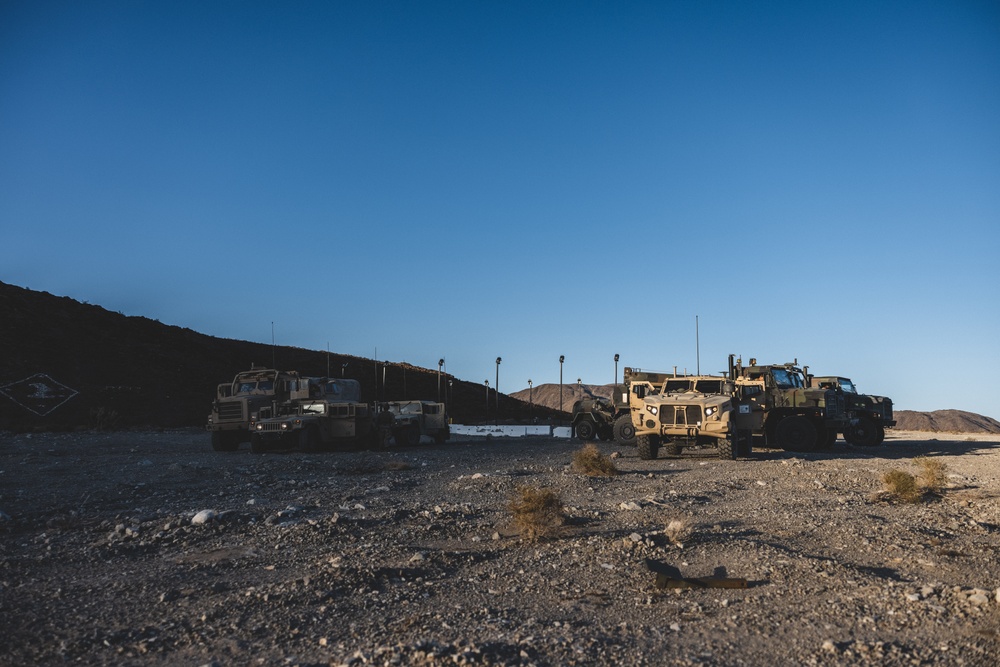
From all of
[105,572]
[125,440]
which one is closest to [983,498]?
[105,572]

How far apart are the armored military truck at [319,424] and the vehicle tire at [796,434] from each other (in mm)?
12361

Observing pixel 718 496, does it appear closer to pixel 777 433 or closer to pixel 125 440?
pixel 777 433

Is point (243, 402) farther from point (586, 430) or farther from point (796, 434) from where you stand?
point (796, 434)

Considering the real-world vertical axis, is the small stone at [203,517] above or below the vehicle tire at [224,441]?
below

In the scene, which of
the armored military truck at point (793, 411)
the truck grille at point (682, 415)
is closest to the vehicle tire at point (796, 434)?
the armored military truck at point (793, 411)

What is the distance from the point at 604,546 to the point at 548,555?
0.62 metres

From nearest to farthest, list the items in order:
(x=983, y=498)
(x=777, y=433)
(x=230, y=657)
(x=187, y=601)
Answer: (x=230, y=657), (x=187, y=601), (x=983, y=498), (x=777, y=433)

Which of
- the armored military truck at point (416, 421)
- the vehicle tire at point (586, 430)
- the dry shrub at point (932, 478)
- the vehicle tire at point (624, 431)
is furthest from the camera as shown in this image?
the vehicle tire at point (586, 430)

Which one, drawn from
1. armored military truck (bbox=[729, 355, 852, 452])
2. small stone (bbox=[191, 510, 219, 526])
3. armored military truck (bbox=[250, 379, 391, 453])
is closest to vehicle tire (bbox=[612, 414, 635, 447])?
armored military truck (bbox=[729, 355, 852, 452])

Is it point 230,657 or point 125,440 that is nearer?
point 230,657

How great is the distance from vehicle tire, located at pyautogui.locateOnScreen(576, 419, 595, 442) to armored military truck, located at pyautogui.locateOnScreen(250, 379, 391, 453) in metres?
7.78

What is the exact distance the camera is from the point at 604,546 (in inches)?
284

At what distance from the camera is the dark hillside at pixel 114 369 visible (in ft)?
130

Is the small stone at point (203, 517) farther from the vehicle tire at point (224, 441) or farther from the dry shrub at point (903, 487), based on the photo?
the vehicle tire at point (224, 441)
